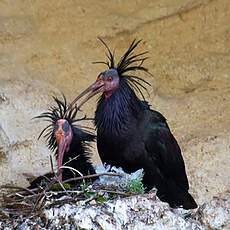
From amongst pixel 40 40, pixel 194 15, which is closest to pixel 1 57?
pixel 40 40

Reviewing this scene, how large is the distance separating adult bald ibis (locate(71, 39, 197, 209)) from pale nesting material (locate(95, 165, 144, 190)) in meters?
0.03

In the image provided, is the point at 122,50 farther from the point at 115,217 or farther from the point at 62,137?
the point at 115,217

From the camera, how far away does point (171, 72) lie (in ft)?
19.6

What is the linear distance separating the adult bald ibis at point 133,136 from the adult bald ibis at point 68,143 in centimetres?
8

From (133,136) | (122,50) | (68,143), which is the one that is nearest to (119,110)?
(133,136)

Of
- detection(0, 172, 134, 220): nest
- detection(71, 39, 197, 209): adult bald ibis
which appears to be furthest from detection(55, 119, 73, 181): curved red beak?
detection(0, 172, 134, 220): nest

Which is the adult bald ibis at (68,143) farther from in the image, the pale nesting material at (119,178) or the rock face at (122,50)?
the rock face at (122,50)

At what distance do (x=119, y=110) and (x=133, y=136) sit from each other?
16 centimetres

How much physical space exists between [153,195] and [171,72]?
64.2 inches

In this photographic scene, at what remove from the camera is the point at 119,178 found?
15.7ft

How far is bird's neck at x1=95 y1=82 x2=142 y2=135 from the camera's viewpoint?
17.2 ft

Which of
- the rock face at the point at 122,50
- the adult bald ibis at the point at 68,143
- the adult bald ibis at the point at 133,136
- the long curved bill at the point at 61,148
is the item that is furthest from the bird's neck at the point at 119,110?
the rock face at the point at 122,50

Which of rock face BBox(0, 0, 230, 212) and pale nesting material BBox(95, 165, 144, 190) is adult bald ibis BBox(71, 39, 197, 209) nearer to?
pale nesting material BBox(95, 165, 144, 190)

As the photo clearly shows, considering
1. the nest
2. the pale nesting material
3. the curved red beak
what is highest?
the curved red beak
